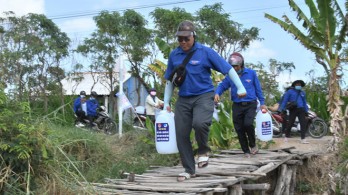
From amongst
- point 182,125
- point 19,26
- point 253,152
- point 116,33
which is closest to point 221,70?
point 182,125

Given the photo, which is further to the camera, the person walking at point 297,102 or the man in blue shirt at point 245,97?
the person walking at point 297,102

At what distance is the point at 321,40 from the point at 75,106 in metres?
7.83

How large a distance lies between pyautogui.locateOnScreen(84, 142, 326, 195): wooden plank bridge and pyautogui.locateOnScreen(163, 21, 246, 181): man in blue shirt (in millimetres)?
345

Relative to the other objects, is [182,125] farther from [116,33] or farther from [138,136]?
[116,33]

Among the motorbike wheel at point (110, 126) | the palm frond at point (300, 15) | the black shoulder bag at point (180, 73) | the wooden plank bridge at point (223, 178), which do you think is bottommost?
the wooden plank bridge at point (223, 178)

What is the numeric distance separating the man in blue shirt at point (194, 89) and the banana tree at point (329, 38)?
5.32 meters

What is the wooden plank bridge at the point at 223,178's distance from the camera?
500cm

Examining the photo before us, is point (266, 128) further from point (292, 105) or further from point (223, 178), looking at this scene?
point (292, 105)

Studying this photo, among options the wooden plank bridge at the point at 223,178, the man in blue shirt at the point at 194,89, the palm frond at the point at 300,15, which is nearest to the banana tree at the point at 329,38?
the palm frond at the point at 300,15

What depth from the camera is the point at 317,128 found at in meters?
13.5

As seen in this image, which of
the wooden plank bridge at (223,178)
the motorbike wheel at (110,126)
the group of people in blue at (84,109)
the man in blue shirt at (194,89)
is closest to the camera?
the wooden plank bridge at (223,178)

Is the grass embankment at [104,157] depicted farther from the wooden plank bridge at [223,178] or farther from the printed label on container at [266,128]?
the printed label on container at [266,128]

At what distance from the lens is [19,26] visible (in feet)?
55.3

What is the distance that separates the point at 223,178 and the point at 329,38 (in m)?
5.86
